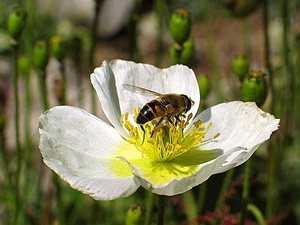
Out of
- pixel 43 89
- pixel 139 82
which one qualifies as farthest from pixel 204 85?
pixel 43 89

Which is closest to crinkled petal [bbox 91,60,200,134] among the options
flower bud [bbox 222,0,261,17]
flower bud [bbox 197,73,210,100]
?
flower bud [bbox 197,73,210,100]

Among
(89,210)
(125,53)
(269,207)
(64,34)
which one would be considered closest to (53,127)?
(269,207)

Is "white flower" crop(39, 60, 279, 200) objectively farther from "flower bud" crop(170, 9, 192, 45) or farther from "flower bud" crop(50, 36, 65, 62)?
"flower bud" crop(50, 36, 65, 62)

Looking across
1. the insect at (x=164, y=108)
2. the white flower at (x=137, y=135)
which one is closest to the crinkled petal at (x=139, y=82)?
the white flower at (x=137, y=135)

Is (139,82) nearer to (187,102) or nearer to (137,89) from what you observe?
(137,89)

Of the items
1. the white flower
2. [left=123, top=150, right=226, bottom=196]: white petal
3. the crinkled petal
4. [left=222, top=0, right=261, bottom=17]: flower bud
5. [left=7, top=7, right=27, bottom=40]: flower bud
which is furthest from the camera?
[left=222, top=0, right=261, bottom=17]: flower bud

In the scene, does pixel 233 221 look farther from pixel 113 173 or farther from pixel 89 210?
pixel 89 210
